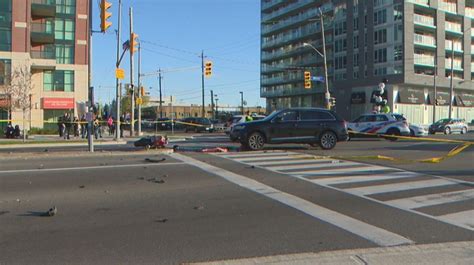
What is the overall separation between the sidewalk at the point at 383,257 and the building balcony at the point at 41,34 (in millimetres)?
47360

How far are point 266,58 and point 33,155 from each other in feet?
300

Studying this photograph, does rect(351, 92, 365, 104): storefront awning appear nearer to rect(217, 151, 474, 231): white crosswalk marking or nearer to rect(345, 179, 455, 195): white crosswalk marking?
rect(217, 151, 474, 231): white crosswalk marking

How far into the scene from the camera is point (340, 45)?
2913 inches

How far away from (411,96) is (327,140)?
4857cm

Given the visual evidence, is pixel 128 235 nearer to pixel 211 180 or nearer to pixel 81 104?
pixel 211 180

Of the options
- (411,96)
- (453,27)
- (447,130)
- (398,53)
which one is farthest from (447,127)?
(453,27)

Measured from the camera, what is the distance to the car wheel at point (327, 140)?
19438 mm

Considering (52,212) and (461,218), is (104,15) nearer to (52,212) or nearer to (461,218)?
(52,212)

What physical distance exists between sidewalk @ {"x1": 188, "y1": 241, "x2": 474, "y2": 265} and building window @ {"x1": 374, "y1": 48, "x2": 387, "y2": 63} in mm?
62040

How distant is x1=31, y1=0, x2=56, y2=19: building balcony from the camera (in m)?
47.3

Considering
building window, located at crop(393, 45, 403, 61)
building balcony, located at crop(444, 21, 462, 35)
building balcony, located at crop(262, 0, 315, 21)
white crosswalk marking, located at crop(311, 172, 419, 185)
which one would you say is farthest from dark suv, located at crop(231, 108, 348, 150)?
building balcony, located at crop(262, 0, 315, 21)

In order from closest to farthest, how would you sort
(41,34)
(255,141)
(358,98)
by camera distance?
1. (255,141)
2. (41,34)
3. (358,98)

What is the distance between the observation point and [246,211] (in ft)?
25.7

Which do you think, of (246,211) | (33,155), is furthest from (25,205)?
(33,155)
